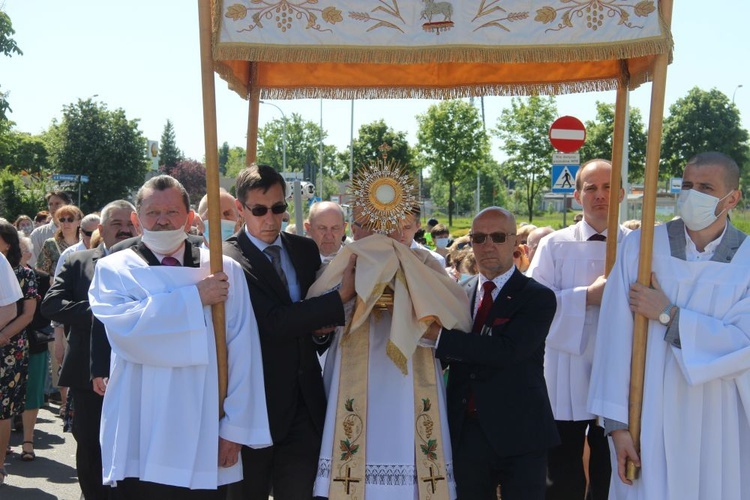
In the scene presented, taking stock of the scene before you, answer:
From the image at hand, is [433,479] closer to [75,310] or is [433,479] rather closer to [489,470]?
[489,470]

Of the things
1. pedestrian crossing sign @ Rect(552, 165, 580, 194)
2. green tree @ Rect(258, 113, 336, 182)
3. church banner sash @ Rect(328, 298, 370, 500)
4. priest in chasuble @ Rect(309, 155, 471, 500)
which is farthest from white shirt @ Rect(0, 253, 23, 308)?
green tree @ Rect(258, 113, 336, 182)

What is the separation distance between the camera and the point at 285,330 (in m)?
4.15

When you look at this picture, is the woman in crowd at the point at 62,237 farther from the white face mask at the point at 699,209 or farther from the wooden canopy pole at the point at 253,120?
the white face mask at the point at 699,209

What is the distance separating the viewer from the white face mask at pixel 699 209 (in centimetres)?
395

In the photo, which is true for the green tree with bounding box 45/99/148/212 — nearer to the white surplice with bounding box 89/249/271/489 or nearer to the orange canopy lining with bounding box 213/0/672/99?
the orange canopy lining with bounding box 213/0/672/99

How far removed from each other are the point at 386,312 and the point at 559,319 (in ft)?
4.20

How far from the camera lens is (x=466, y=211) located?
202ft

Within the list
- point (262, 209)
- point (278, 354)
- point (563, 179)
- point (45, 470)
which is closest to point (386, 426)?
point (278, 354)

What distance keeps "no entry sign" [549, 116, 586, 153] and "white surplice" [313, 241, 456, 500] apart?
7.62m

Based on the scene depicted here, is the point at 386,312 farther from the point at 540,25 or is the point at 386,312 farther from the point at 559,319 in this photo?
the point at 540,25

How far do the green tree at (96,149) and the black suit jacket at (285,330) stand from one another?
41.6m

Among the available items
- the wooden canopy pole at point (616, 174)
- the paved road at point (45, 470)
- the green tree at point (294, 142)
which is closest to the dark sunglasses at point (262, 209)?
the wooden canopy pole at point (616, 174)

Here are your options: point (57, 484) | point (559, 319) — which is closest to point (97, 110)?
point (57, 484)

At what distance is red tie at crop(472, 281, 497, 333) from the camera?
172 inches
